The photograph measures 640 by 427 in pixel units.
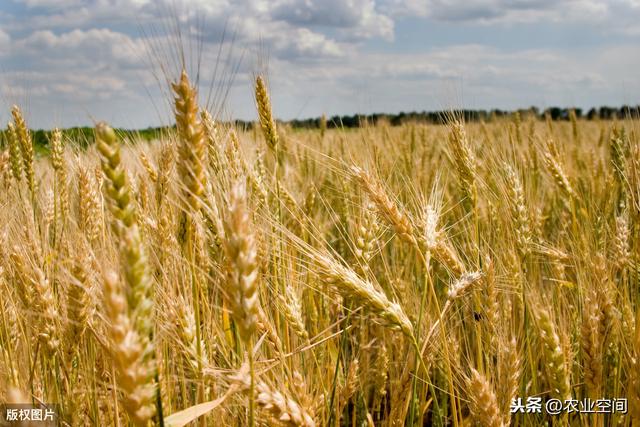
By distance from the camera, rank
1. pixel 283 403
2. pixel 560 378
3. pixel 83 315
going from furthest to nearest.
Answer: pixel 560 378
pixel 83 315
pixel 283 403

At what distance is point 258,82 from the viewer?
2496 millimetres

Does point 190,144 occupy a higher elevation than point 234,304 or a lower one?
higher

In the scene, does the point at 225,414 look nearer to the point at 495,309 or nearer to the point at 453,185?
the point at 495,309

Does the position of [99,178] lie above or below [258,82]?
below

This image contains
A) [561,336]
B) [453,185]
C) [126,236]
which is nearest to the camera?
[126,236]

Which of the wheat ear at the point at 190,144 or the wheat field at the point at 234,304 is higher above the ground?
the wheat ear at the point at 190,144

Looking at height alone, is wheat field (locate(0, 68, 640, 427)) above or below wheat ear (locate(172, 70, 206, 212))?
below

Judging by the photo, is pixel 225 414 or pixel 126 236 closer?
pixel 126 236

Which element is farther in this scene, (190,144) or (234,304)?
(190,144)

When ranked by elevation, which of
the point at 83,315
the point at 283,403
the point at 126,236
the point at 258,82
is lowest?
the point at 283,403

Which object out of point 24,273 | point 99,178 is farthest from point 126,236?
point 99,178

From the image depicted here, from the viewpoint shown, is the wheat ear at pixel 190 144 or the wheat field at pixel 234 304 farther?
Result: the wheat ear at pixel 190 144

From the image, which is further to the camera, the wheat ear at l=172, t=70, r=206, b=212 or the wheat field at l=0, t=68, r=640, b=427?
the wheat ear at l=172, t=70, r=206, b=212

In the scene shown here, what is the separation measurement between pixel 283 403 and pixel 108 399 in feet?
2.65
